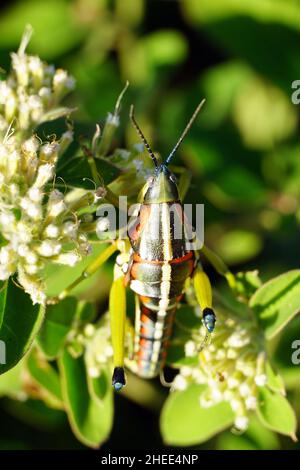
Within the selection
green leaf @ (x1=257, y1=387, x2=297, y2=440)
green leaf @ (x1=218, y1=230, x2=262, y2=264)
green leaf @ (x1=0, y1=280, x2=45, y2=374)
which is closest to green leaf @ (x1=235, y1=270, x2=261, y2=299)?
green leaf @ (x1=257, y1=387, x2=297, y2=440)

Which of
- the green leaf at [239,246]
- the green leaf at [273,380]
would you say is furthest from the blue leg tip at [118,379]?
the green leaf at [239,246]

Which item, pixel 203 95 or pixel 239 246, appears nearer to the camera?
pixel 239 246

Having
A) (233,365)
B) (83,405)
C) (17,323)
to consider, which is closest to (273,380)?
(233,365)

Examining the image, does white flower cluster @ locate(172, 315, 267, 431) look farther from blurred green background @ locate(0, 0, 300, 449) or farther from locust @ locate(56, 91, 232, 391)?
blurred green background @ locate(0, 0, 300, 449)

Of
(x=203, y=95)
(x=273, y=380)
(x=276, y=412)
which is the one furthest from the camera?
(x=203, y=95)

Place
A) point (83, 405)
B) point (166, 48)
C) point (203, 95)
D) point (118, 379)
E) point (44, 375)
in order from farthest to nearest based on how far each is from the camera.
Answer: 1. point (203, 95)
2. point (166, 48)
3. point (44, 375)
4. point (83, 405)
5. point (118, 379)

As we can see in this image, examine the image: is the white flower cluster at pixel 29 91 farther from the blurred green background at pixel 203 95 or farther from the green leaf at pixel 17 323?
the blurred green background at pixel 203 95

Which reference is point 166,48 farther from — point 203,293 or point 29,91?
point 203,293
